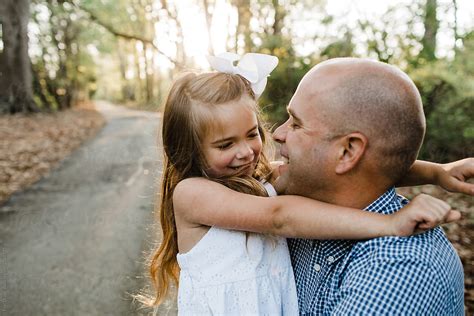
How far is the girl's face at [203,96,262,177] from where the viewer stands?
214cm

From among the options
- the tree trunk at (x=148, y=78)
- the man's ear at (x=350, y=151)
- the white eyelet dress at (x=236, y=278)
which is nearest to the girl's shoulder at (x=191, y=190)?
the white eyelet dress at (x=236, y=278)

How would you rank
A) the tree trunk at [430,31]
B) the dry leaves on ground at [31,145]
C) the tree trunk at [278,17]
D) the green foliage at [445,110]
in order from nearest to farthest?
the green foliage at [445,110] → the tree trunk at [430,31] → the dry leaves on ground at [31,145] → the tree trunk at [278,17]

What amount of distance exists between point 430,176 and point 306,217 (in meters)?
0.84

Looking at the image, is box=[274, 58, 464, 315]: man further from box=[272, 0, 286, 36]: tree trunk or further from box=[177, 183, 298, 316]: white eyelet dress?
box=[272, 0, 286, 36]: tree trunk

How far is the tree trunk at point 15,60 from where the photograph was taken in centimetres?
1572

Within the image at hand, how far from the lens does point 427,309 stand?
139 centimetres

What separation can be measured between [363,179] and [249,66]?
100cm

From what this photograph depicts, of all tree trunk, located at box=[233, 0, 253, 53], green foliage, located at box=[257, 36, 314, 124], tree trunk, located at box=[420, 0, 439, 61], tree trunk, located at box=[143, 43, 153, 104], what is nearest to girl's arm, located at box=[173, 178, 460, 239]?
tree trunk, located at box=[420, 0, 439, 61]

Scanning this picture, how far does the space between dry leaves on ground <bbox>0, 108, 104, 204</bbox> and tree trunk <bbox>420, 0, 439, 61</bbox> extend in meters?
A: 7.19

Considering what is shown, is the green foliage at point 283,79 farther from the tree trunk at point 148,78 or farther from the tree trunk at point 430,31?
the tree trunk at point 148,78

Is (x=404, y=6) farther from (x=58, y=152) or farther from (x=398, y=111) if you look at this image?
(x=58, y=152)

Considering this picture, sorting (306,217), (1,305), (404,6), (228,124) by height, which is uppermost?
(404,6)

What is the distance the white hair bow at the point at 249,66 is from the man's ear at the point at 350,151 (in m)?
0.83

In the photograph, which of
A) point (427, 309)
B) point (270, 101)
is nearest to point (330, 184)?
point (427, 309)
